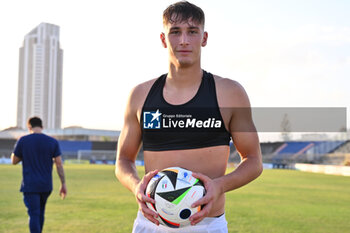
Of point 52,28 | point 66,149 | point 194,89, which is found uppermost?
point 52,28

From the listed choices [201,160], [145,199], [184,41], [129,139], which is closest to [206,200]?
[145,199]

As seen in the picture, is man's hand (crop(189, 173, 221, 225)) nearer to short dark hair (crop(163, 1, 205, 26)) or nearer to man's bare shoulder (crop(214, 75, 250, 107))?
man's bare shoulder (crop(214, 75, 250, 107))

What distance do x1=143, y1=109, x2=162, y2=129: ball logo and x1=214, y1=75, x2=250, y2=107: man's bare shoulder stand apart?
0.50m

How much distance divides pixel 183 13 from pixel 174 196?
4.58 feet

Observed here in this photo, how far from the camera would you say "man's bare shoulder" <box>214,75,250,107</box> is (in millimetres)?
3312

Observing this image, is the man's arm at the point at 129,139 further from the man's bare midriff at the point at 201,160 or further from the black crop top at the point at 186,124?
the man's bare midriff at the point at 201,160

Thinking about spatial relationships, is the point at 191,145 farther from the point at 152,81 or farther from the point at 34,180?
the point at 34,180

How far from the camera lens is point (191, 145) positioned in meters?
3.29

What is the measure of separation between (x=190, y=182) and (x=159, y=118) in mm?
624

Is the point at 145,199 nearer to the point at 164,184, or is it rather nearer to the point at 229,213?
the point at 164,184

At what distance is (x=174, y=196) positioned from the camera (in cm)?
299

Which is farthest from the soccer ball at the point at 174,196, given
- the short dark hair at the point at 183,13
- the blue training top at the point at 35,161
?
the blue training top at the point at 35,161

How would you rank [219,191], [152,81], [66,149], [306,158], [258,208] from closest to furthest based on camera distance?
[219,191], [152,81], [258,208], [306,158], [66,149]

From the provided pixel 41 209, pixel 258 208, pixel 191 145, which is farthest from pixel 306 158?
pixel 191 145
